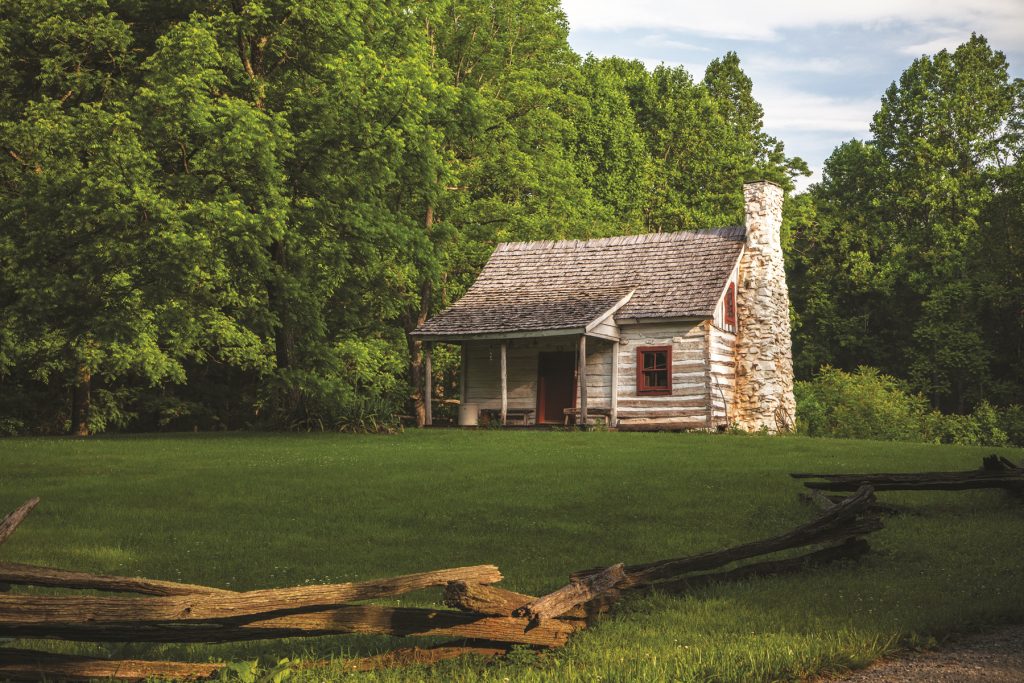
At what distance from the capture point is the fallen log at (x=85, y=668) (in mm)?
6102

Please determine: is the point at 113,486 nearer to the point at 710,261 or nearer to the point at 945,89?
the point at 710,261

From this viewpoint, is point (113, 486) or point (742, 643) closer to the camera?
point (742, 643)

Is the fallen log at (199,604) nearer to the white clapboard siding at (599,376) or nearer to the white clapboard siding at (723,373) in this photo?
the white clapboard siding at (723,373)

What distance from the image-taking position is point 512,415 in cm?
3506

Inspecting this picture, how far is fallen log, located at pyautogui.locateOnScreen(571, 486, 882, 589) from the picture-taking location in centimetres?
802

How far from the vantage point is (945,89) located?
5378 cm

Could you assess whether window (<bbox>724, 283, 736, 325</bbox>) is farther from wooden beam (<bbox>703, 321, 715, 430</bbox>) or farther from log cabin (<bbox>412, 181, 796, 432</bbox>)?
wooden beam (<bbox>703, 321, 715, 430</bbox>)

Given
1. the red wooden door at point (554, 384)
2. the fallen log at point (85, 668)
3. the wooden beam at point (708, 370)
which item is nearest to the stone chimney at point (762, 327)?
the wooden beam at point (708, 370)

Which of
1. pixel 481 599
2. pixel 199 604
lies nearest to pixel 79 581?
pixel 199 604

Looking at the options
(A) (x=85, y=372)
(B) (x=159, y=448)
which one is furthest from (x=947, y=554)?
(A) (x=85, y=372)

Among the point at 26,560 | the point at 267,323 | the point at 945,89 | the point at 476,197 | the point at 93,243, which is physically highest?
the point at 945,89

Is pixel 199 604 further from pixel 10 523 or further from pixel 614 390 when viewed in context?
pixel 614 390

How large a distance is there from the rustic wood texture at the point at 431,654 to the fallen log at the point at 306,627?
21 cm

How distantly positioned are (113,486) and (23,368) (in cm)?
2352
